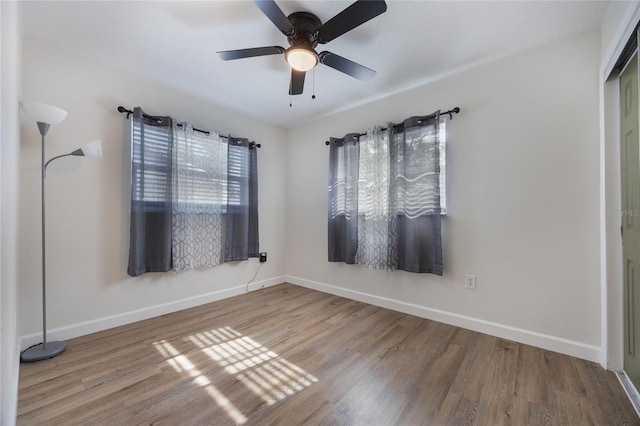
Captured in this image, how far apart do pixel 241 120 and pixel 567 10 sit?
3121mm

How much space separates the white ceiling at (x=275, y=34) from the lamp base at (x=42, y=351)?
230 cm

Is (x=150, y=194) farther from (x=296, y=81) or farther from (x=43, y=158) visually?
(x=296, y=81)

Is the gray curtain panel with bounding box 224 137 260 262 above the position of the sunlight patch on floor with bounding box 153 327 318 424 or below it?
above

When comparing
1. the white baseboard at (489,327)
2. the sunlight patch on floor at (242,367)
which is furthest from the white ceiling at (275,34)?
the sunlight patch on floor at (242,367)

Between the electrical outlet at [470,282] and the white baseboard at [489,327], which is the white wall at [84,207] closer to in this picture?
the white baseboard at [489,327]

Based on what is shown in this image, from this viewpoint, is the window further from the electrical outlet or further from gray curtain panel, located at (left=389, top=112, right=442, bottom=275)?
the electrical outlet

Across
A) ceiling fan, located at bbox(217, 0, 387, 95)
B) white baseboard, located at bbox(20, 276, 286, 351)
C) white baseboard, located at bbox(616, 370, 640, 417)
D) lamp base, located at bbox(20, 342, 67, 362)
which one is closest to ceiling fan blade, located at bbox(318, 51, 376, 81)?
ceiling fan, located at bbox(217, 0, 387, 95)

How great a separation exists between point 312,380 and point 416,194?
1.82 metres

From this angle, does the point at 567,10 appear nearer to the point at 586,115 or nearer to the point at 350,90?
the point at 586,115

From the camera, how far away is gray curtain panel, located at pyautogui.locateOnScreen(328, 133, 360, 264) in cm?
305

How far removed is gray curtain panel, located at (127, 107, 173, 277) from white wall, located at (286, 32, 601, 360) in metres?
2.39

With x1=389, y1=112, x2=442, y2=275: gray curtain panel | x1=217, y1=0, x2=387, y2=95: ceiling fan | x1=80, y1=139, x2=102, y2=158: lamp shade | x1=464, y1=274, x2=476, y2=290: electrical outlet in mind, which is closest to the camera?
x1=217, y1=0, x2=387, y2=95: ceiling fan

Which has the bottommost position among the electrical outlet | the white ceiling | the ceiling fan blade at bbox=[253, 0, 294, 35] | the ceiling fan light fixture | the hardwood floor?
the hardwood floor

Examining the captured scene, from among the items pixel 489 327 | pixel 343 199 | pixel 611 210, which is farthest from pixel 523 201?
pixel 343 199
